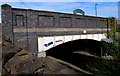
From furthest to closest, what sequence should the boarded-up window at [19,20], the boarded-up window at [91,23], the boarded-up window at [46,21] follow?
the boarded-up window at [91,23], the boarded-up window at [46,21], the boarded-up window at [19,20]

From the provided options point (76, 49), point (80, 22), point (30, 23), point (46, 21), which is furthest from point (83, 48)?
point (30, 23)

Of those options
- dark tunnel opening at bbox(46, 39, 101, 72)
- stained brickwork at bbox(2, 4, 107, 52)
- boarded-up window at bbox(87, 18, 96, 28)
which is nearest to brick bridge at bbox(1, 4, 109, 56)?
stained brickwork at bbox(2, 4, 107, 52)

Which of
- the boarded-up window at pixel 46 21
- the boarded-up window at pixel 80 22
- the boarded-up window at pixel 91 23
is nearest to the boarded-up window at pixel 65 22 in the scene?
the boarded-up window at pixel 80 22

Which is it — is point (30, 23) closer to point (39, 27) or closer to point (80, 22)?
point (39, 27)

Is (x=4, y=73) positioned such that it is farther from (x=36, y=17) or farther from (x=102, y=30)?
(x=102, y=30)

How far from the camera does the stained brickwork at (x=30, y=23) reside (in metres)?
10.6

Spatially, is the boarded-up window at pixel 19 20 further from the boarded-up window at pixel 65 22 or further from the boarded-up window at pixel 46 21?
the boarded-up window at pixel 65 22

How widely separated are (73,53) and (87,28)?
7893 mm

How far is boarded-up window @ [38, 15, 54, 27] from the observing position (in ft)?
41.9

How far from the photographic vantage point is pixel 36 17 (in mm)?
12352

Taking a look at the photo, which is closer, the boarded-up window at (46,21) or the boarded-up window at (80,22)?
the boarded-up window at (46,21)

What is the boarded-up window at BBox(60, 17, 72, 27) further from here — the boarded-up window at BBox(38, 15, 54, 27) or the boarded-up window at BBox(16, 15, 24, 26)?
the boarded-up window at BBox(16, 15, 24, 26)

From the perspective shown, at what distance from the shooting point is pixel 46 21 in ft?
43.5

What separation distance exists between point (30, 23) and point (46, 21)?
206cm
